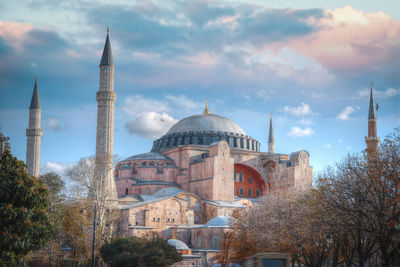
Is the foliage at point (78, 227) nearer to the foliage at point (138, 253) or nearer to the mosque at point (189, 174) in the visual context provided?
the mosque at point (189, 174)

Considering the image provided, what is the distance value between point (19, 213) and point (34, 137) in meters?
36.3

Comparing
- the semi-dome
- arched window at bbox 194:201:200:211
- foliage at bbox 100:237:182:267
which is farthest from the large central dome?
foliage at bbox 100:237:182:267

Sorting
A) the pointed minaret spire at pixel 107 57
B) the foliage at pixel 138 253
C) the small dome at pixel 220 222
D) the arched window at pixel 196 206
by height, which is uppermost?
the pointed minaret spire at pixel 107 57

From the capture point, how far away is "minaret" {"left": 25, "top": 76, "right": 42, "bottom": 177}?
49.6 meters

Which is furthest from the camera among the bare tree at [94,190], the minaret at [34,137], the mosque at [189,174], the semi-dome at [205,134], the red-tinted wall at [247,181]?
the semi-dome at [205,134]

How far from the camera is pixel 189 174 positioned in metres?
52.9

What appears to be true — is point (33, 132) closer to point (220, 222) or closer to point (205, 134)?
point (205, 134)

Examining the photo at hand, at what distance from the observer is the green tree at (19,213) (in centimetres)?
1544

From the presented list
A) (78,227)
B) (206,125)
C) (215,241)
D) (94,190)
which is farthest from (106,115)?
(206,125)

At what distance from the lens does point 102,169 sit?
1601 inches

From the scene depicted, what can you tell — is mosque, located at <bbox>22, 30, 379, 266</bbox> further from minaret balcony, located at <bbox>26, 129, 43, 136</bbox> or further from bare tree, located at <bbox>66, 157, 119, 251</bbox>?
bare tree, located at <bbox>66, 157, 119, 251</bbox>

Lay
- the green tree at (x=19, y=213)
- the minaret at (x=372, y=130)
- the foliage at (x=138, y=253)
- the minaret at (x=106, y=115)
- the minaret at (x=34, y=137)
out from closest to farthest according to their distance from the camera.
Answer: the green tree at (x=19, y=213) < the foliage at (x=138, y=253) < the minaret at (x=106, y=115) < the minaret at (x=372, y=130) < the minaret at (x=34, y=137)

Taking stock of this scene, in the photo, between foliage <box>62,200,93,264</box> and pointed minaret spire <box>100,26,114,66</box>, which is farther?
pointed minaret spire <box>100,26,114,66</box>


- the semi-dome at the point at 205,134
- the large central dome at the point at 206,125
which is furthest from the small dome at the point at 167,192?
the large central dome at the point at 206,125
